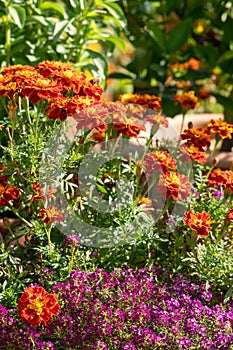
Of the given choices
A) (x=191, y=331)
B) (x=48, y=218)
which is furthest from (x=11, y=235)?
(x=191, y=331)

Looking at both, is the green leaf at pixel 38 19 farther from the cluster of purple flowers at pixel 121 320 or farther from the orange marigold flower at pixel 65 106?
the cluster of purple flowers at pixel 121 320

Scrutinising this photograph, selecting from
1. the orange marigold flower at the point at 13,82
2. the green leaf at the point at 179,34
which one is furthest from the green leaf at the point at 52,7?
the orange marigold flower at the point at 13,82

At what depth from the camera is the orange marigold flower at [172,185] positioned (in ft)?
5.47

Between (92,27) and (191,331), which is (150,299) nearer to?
(191,331)

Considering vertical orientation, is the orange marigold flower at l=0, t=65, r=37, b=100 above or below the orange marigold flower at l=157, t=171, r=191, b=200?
above

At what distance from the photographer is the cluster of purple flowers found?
1501mm

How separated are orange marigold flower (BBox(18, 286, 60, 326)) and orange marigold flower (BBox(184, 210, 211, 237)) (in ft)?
1.26

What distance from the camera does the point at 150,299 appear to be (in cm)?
166

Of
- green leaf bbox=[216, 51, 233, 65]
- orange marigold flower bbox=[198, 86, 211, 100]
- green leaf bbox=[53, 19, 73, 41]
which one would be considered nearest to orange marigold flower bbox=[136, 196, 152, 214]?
green leaf bbox=[53, 19, 73, 41]

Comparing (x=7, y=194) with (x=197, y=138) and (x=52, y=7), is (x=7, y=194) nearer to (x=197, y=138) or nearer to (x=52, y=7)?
(x=197, y=138)

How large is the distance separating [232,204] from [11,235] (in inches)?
24.4

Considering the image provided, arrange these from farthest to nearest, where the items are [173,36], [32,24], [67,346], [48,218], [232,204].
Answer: [173,36]
[32,24]
[232,204]
[48,218]
[67,346]

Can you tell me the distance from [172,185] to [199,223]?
4.6 inches

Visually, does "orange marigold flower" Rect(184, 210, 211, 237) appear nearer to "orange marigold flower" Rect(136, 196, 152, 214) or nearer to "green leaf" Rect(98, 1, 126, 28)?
"orange marigold flower" Rect(136, 196, 152, 214)
